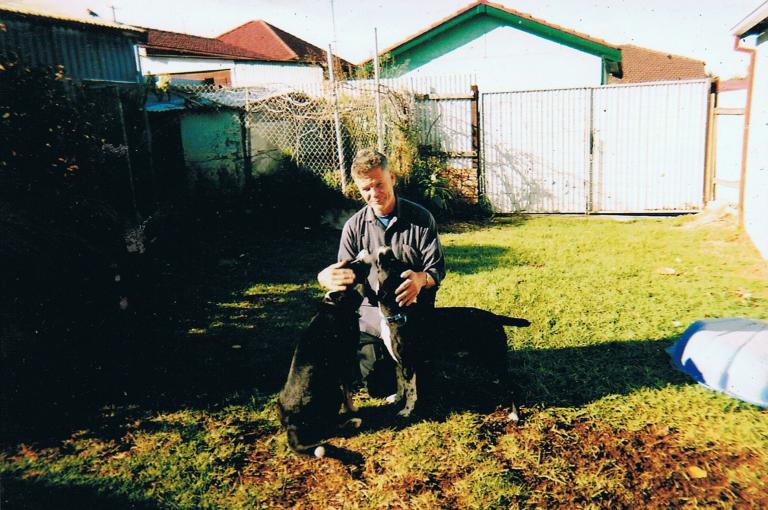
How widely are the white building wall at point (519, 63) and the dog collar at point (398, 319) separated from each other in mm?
11610

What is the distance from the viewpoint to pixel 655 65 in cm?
3484

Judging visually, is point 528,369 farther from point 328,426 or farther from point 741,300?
point 741,300

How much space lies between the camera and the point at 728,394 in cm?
330

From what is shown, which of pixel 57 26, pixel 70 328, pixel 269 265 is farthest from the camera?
pixel 57 26

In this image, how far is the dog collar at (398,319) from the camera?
117 inches

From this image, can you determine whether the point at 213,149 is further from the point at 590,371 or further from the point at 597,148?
the point at 590,371

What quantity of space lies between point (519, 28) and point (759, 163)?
345 inches

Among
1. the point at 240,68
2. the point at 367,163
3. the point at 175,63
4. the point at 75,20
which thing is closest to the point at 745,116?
the point at 367,163

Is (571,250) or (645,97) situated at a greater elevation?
(645,97)

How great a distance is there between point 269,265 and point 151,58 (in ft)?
83.1

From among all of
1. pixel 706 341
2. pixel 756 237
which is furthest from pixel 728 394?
pixel 756 237

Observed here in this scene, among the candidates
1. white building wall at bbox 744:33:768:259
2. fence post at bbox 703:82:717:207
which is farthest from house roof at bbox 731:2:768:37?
fence post at bbox 703:82:717:207

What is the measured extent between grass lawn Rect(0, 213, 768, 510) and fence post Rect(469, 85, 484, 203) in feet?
17.2

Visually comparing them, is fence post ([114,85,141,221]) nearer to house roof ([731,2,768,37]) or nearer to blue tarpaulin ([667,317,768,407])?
blue tarpaulin ([667,317,768,407])
